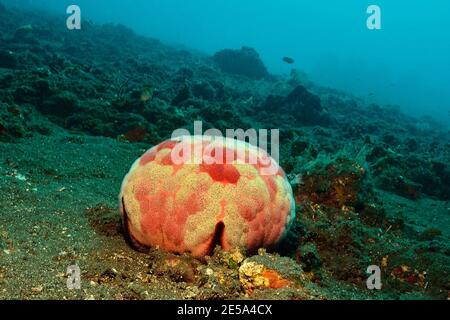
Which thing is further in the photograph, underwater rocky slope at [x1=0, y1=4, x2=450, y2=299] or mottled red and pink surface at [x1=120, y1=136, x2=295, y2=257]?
mottled red and pink surface at [x1=120, y1=136, x2=295, y2=257]

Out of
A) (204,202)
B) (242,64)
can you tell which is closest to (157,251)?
(204,202)

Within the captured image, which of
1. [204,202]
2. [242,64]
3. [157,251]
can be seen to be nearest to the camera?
[204,202]

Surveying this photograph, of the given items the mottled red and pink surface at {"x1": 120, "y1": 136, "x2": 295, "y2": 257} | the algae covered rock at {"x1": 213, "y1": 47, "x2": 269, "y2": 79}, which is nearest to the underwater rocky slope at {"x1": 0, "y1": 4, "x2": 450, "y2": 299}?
the mottled red and pink surface at {"x1": 120, "y1": 136, "x2": 295, "y2": 257}

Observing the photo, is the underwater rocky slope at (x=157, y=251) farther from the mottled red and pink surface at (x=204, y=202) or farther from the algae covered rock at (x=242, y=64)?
the algae covered rock at (x=242, y=64)

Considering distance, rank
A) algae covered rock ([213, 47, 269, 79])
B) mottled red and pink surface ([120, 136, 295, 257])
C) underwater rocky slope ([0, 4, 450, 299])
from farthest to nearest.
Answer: algae covered rock ([213, 47, 269, 79])
mottled red and pink surface ([120, 136, 295, 257])
underwater rocky slope ([0, 4, 450, 299])

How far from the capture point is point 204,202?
10.7 ft

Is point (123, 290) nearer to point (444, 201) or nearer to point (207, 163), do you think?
point (207, 163)

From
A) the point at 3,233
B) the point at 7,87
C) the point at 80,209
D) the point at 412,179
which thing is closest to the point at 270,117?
the point at 412,179

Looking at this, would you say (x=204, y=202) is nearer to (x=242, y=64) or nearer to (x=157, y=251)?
(x=157, y=251)

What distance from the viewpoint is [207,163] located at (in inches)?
135

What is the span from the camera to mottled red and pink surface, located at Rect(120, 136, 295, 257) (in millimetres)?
3248

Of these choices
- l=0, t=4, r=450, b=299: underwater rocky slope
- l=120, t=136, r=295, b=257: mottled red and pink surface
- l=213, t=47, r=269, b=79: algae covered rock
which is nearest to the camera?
l=0, t=4, r=450, b=299: underwater rocky slope

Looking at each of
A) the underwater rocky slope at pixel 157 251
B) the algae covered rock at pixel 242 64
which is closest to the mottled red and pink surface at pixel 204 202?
the underwater rocky slope at pixel 157 251

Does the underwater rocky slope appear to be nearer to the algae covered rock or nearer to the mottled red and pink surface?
the mottled red and pink surface
